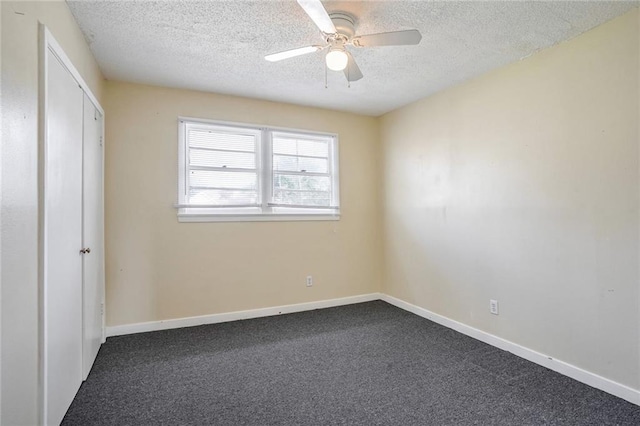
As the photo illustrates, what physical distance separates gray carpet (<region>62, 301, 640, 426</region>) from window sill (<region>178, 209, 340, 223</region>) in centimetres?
116

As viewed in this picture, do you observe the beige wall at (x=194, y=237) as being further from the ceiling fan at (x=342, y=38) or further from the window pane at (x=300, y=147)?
the ceiling fan at (x=342, y=38)

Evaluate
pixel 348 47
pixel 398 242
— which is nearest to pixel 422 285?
pixel 398 242

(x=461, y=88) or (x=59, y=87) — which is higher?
(x=461, y=88)

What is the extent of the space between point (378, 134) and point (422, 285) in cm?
209

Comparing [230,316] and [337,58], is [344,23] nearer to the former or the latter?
→ [337,58]

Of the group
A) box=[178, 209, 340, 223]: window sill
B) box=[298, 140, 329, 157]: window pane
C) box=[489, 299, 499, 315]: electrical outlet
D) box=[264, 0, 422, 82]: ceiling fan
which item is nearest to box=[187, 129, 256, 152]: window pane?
box=[298, 140, 329, 157]: window pane

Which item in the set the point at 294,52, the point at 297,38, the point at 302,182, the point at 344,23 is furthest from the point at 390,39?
the point at 302,182

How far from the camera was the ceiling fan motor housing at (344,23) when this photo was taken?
2.10 meters

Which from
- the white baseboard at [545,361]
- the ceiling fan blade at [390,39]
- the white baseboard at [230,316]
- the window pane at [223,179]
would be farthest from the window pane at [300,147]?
the white baseboard at [545,361]

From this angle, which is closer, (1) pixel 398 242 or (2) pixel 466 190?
(2) pixel 466 190

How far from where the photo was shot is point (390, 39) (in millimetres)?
2021

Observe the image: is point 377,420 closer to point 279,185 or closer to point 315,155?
point 279,185

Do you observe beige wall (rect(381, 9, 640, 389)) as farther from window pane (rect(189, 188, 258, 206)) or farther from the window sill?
window pane (rect(189, 188, 258, 206))

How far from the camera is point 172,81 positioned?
3.24m
